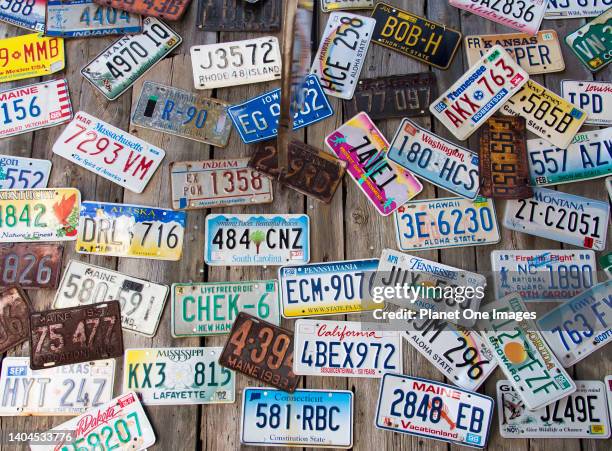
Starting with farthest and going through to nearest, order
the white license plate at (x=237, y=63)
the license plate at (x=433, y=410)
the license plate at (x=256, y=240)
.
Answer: the white license plate at (x=237, y=63) < the license plate at (x=256, y=240) < the license plate at (x=433, y=410)

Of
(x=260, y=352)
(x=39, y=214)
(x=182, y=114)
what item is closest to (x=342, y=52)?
(x=182, y=114)

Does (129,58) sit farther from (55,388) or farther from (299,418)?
(299,418)

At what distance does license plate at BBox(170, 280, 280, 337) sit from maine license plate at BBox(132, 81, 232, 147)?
46cm

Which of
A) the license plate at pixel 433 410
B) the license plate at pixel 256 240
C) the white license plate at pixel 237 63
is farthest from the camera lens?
the white license plate at pixel 237 63

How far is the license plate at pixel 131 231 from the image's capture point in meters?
1.71

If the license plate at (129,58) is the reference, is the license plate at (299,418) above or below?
below

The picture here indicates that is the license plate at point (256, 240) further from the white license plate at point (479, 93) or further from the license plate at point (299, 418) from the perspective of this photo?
the white license plate at point (479, 93)

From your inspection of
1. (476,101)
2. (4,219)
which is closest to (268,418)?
(4,219)

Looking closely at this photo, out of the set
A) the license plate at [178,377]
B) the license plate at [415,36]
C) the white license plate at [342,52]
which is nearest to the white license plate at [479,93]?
the license plate at [415,36]

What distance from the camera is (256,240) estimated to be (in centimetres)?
170

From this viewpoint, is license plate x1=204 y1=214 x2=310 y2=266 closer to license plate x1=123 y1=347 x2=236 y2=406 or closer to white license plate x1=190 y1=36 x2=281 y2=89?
license plate x1=123 y1=347 x2=236 y2=406

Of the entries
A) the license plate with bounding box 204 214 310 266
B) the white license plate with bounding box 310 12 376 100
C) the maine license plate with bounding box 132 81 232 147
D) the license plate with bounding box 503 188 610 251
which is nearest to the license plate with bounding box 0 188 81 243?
the maine license plate with bounding box 132 81 232 147

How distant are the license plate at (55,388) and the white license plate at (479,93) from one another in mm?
1276

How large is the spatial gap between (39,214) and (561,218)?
1.61m
